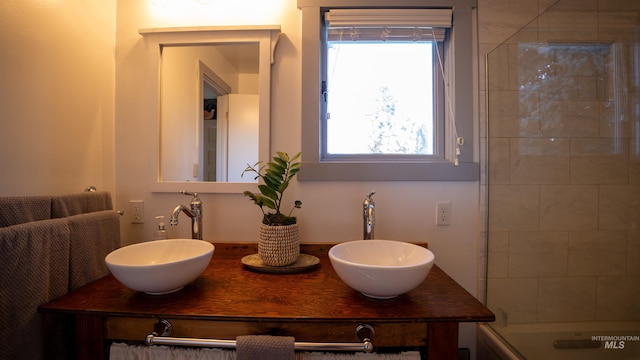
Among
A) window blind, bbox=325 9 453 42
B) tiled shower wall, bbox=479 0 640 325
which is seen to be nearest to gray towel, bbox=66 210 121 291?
window blind, bbox=325 9 453 42

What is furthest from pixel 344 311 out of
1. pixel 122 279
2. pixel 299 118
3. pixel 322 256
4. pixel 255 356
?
pixel 299 118

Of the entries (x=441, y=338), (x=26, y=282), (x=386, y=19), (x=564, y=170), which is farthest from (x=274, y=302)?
(x=564, y=170)

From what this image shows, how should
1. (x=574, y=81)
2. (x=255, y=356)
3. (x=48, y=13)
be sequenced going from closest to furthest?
1. (x=255, y=356)
2. (x=48, y=13)
3. (x=574, y=81)

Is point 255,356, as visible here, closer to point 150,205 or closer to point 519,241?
point 150,205

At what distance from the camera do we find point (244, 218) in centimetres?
120

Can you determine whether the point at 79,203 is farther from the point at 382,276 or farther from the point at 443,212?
the point at 443,212

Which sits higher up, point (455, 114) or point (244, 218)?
point (455, 114)

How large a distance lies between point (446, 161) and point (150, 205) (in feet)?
4.80

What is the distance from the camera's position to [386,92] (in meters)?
1.26

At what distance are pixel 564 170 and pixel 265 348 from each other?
1456mm

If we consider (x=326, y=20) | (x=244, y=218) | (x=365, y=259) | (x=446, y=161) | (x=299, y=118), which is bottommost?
(x=365, y=259)

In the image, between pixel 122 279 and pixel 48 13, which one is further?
pixel 48 13

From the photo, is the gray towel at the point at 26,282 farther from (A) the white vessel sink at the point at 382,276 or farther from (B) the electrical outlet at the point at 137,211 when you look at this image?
(A) the white vessel sink at the point at 382,276

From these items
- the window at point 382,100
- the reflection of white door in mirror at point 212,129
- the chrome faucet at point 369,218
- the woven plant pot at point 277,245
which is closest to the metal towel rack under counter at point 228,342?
the woven plant pot at point 277,245
